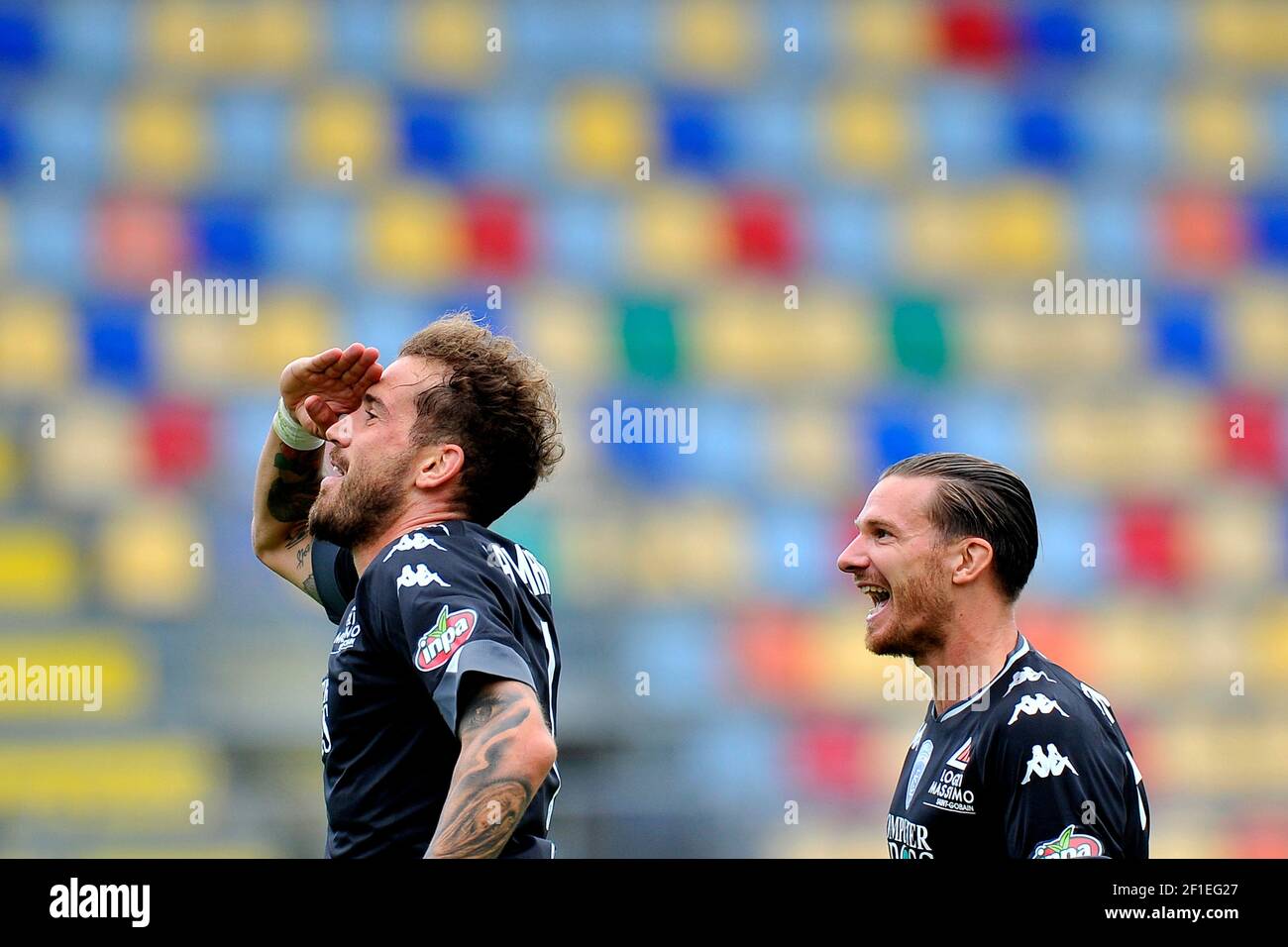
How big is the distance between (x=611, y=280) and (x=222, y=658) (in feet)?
7.42

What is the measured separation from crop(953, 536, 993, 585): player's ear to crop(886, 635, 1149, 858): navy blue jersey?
0.60 ft

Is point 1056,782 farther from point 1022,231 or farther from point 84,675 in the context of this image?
point 1022,231

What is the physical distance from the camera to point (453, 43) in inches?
258

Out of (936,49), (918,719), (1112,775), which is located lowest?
(918,719)

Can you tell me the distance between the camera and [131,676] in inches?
217

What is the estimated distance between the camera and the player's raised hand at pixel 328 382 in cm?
271

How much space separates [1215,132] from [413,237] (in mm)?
3721

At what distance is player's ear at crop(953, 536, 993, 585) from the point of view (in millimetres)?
2641

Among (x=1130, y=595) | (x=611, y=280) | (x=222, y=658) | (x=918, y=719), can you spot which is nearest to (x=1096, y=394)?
(x=1130, y=595)

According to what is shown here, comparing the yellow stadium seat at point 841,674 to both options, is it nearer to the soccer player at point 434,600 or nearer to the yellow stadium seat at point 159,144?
the soccer player at point 434,600

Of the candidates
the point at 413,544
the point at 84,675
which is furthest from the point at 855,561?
the point at 84,675

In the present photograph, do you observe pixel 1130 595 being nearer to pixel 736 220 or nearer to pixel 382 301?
pixel 736 220

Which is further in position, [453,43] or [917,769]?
[453,43]

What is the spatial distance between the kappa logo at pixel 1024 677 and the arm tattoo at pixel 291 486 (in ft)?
5.08
